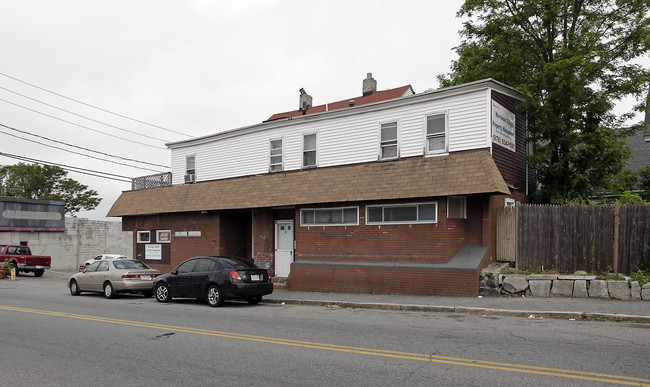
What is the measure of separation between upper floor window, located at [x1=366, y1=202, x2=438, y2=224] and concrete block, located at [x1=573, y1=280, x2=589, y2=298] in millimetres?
4218

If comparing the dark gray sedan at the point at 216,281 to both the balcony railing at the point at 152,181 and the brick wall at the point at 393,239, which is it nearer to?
the brick wall at the point at 393,239

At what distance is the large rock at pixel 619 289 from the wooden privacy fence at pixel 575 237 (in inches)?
38.1

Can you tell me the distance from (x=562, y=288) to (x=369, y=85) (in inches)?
1094

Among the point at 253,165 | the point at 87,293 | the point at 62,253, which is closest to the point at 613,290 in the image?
the point at 253,165

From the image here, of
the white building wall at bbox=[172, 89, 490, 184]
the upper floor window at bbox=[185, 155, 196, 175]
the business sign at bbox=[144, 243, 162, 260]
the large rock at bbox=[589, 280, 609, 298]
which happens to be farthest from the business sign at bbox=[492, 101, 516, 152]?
the business sign at bbox=[144, 243, 162, 260]

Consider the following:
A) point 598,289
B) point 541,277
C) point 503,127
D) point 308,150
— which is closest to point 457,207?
point 541,277

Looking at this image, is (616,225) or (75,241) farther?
(75,241)

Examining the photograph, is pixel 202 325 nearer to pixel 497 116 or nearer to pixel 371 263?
pixel 371 263

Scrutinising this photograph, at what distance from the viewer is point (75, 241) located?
4019cm

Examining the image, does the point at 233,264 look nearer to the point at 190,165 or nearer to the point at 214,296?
the point at 214,296

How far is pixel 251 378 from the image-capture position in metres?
6.39

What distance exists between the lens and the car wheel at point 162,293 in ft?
51.9

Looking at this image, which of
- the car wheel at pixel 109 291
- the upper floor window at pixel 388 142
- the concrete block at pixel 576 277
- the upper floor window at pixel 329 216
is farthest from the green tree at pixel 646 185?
the car wheel at pixel 109 291

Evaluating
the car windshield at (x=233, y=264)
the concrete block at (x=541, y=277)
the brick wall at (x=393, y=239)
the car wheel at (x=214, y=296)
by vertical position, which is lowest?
the car wheel at (x=214, y=296)
